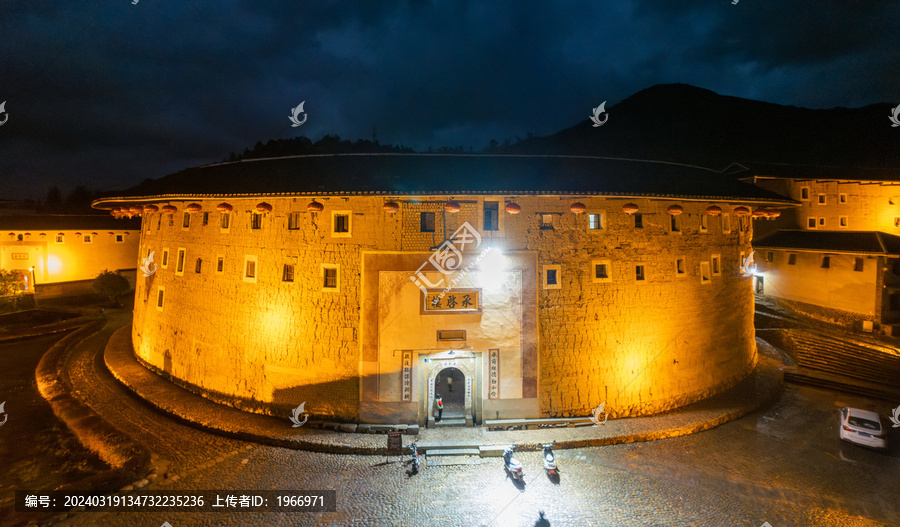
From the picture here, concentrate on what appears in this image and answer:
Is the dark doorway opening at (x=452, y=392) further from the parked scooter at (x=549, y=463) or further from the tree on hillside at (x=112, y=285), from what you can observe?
the tree on hillside at (x=112, y=285)

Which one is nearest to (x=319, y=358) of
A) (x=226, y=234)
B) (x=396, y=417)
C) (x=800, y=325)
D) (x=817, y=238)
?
(x=396, y=417)

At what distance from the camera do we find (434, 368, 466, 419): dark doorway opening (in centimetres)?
1405

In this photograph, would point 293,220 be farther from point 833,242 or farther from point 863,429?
point 833,242

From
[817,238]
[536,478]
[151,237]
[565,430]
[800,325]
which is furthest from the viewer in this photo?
[817,238]

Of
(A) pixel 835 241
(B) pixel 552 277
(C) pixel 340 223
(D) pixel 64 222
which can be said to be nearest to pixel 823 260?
(A) pixel 835 241

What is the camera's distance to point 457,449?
11672 millimetres

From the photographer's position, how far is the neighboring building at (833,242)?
75.3 feet

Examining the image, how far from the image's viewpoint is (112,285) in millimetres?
32406

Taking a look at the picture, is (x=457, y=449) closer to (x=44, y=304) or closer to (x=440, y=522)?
(x=440, y=522)

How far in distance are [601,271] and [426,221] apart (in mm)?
7022

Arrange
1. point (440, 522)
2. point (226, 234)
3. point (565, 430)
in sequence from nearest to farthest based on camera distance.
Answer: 1. point (440, 522)
2. point (565, 430)
3. point (226, 234)

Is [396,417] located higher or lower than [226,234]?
lower

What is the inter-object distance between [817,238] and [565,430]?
29319mm

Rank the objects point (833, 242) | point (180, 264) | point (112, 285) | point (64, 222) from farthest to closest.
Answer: point (64, 222) < point (112, 285) < point (833, 242) < point (180, 264)
